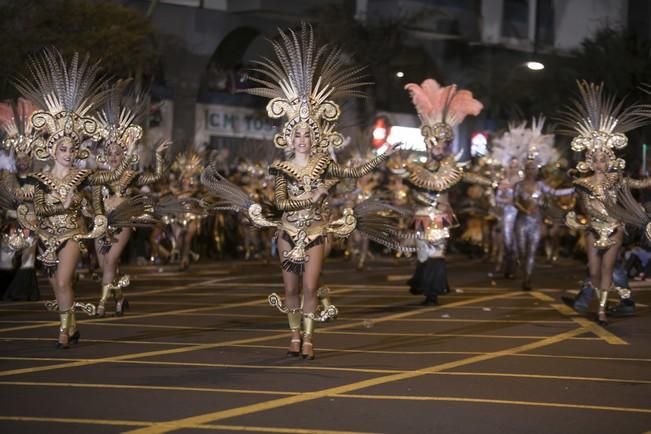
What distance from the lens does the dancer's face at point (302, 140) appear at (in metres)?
13.5

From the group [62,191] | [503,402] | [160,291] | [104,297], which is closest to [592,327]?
[104,297]

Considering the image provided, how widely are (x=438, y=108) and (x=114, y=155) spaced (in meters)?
5.31

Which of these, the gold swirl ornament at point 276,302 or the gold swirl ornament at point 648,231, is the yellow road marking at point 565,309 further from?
the gold swirl ornament at point 276,302

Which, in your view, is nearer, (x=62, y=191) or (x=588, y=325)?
(x=62, y=191)

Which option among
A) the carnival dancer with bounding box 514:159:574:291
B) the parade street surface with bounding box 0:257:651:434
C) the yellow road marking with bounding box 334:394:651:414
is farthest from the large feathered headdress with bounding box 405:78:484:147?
the yellow road marking with bounding box 334:394:651:414

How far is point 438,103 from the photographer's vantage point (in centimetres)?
2061

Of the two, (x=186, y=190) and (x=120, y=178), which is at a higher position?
(x=186, y=190)

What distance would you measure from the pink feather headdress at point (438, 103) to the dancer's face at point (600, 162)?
138 inches

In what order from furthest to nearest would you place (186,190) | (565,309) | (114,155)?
(186,190) < (565,309) < (114,155)

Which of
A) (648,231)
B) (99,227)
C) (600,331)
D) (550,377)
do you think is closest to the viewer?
(550,377)

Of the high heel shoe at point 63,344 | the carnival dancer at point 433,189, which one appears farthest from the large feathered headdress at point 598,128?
the high heel shoe at point 63,344

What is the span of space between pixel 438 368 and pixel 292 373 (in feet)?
4.66

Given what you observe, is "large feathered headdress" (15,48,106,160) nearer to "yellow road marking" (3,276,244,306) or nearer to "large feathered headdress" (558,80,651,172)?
"yellow road marking" (3,276,244,306)

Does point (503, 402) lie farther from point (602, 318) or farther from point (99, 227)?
point (602, 318)
